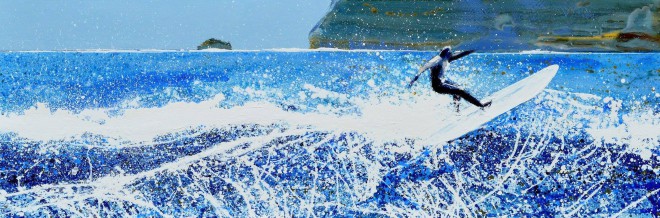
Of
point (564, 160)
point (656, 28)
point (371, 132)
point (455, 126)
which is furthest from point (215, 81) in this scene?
point (656, 28)

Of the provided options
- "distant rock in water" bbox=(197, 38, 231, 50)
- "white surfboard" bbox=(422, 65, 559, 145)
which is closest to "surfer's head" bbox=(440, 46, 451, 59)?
"white surfboard" bbox=(422, 65, 559, 145)

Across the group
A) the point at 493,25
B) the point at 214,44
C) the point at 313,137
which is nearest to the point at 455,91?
the point at 493,25

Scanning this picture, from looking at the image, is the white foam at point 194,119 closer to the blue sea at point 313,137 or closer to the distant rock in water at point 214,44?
the blue sea at point 313,137

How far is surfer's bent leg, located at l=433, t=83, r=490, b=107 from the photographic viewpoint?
0.97 m

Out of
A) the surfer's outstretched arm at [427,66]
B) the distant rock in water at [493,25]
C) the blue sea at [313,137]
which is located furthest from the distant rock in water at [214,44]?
the surfer's outstretched arm at [427,66]

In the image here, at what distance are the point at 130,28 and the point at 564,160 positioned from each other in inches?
33.2

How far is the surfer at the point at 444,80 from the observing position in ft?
3.19

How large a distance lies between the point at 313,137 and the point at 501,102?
34cm

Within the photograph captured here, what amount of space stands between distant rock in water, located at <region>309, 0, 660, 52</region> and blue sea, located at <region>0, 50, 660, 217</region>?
4cm

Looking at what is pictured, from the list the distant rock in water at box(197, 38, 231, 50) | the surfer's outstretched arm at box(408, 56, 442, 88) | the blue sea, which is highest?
the distant rock in water at box(197, 38, 231, 50)

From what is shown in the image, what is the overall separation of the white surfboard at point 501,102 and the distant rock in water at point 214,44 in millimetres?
431

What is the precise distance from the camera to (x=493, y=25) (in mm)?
1024

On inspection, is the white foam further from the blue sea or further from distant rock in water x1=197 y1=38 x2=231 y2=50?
distant rock in water x1=197 y1=38 x2=231 y2=50

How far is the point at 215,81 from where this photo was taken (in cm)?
99
